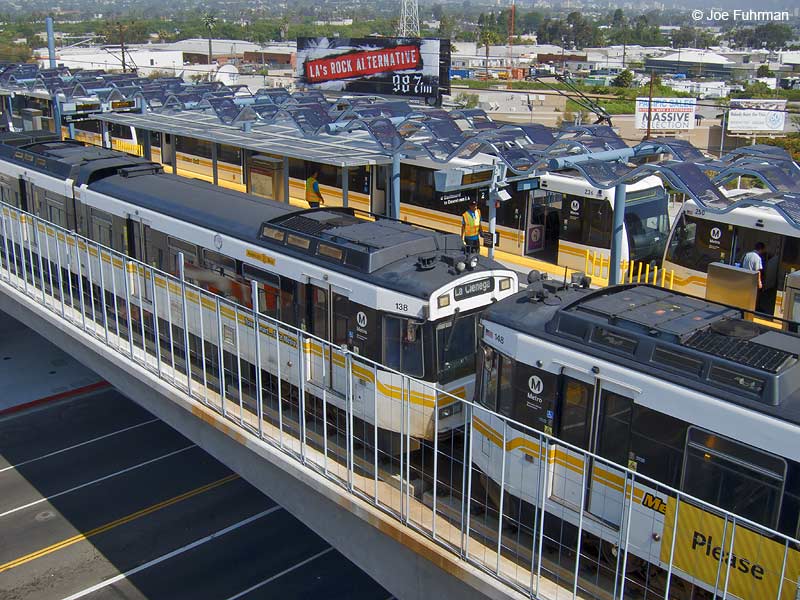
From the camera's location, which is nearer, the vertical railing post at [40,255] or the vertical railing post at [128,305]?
the vertical railing post at [128,305]

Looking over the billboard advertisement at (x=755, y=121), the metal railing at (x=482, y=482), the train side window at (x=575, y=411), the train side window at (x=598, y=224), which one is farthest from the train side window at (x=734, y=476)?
the billboard advertisement at (x=755, y=121)

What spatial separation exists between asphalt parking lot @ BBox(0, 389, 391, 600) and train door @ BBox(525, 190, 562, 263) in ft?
35.1

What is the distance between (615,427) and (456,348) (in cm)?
306

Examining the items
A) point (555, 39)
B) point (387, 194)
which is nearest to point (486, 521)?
point (387, 194)

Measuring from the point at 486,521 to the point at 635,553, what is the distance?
1.83m

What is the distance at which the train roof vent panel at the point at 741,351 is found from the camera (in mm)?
8109

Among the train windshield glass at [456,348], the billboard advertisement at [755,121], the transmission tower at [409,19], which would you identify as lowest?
the billboard advertisement at [755,121]

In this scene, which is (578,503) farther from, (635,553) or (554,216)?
(554,216)

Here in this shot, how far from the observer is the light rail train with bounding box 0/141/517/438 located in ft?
37.1

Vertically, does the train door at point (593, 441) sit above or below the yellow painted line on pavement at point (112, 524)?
above

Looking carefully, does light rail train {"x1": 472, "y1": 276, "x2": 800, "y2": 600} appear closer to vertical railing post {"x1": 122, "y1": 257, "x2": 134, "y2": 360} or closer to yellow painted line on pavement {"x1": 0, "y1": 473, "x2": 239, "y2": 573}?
vertical railing post {"x1": 122, "y1": 257, "x2": 134, "y2": 360}

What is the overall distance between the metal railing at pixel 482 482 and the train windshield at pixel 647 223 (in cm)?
1163

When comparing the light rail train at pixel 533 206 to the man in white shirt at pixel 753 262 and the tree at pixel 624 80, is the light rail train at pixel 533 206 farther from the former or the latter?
the tree at pixel 624 80

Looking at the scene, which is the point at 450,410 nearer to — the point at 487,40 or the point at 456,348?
the point at 456,348
